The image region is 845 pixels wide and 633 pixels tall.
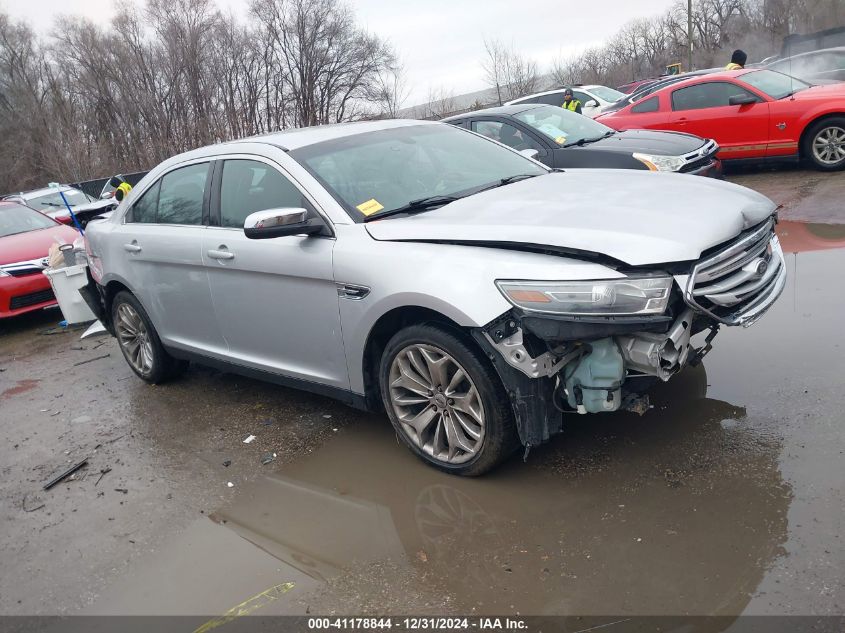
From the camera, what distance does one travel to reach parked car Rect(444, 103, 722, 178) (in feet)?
27.6

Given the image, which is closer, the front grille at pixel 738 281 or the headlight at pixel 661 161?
the front grille at pixel 738 281

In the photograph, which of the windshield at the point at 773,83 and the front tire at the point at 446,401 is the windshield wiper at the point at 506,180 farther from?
the windshield at the point at 773,83

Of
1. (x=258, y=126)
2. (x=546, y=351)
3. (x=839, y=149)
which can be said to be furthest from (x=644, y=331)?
(x=258, y=126)

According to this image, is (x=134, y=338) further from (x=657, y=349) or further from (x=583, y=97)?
(x=583, y=97)

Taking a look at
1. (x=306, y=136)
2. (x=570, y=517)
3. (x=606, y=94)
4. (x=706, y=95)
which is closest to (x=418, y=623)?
(x=570, y=517)

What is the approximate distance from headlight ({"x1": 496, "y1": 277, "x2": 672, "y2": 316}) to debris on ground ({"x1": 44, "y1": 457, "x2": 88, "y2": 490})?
3.28 m

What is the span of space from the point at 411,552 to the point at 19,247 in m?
8.29

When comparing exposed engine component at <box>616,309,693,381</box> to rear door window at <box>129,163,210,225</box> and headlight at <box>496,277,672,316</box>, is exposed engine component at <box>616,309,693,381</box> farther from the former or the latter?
rear door window at <box>129,163,210,225</box>

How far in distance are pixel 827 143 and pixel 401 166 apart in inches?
319

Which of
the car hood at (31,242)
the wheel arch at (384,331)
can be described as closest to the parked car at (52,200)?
the car hood at (31,242)

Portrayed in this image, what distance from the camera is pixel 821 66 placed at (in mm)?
14906

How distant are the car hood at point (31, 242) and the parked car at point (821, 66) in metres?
12.6

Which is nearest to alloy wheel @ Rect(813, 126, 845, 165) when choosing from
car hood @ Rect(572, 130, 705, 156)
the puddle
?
car hood @ Rect(572, 130, 705, 156)

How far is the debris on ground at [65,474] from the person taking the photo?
4602 mm
